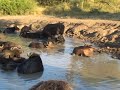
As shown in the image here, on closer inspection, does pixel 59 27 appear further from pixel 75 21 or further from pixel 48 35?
pixel 75 21

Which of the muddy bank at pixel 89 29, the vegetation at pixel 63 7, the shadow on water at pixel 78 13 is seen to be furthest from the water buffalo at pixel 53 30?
the vegetation at pixel 63 7

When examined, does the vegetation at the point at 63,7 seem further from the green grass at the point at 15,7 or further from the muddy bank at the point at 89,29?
the muddy bank at the point at 89,29

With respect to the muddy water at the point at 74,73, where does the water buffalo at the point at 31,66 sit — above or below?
above

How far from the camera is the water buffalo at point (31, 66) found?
40.1 ft

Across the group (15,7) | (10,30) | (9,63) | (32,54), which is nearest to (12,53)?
(9,63)

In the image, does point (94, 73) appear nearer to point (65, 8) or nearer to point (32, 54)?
point (32, 54)

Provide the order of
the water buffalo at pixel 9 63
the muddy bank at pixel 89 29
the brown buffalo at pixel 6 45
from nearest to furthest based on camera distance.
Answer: the water buffalo at pixel 9 63 → the brown buffalo at pixel 6 45 → the muddy bank at pixel 89 29

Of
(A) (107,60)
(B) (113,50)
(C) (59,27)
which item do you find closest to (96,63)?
(A) (107,60)

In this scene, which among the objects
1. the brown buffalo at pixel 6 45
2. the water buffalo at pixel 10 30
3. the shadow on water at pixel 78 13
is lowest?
the water buffalo at pixel 10 30

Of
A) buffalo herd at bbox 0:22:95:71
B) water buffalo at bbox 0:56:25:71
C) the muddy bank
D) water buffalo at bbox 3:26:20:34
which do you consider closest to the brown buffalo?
buffalo herd at bbox 0:22:95:71

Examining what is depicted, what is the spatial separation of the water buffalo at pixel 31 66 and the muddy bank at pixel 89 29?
4.72m

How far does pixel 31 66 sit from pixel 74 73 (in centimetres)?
130

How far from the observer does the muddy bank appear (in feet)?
62.6

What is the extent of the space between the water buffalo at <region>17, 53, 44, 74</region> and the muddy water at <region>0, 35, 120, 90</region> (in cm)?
18
